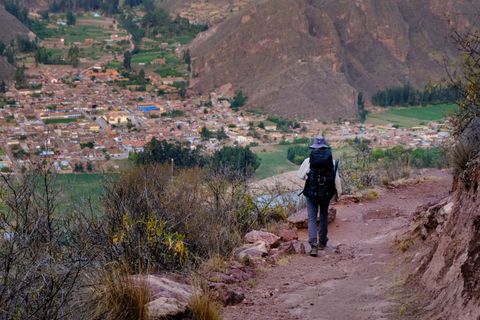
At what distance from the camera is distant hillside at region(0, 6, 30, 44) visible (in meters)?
63.2

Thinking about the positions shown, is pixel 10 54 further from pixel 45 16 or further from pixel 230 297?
pixel 230 297

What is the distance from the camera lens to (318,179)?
7.25 m

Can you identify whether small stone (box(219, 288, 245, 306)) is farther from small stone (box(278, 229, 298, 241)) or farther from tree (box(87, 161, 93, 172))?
tree (box(87, 161, 93, 172))

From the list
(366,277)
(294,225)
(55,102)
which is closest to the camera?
(366,277)

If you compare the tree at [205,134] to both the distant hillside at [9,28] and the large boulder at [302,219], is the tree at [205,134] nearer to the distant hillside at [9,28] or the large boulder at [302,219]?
the large boulder at [302,219]

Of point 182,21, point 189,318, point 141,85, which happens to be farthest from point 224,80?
point 189,318

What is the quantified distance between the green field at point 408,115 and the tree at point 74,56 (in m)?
25.1

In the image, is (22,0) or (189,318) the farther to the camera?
(22,0)

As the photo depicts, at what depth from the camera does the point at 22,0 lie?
3255 inches

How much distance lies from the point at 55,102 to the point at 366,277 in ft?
132

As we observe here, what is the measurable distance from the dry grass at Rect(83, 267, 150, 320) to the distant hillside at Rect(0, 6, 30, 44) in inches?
2380

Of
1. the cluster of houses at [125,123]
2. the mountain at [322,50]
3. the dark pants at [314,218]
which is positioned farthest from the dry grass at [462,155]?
the mountain at [322,50]

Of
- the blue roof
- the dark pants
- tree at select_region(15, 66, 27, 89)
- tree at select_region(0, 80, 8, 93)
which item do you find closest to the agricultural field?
the blue roof

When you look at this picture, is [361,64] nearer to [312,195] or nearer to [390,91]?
[390,91]
